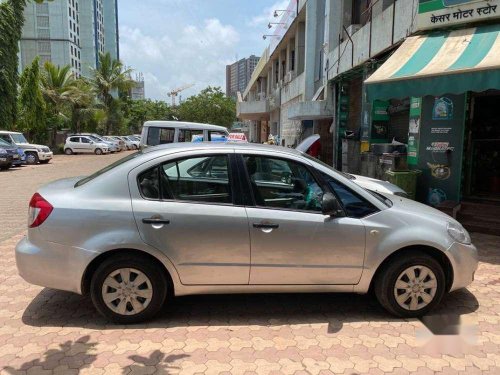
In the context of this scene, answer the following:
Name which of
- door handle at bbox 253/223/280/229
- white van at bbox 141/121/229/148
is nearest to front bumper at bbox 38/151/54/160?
white van at bbox 141/121/229/148

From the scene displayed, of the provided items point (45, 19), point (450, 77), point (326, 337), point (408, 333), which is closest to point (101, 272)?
point (326, 337)

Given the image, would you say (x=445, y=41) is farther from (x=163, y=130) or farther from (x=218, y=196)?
(x=163, y=130)

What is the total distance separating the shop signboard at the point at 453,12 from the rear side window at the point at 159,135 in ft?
24.7

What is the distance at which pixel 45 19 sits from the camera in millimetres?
87812

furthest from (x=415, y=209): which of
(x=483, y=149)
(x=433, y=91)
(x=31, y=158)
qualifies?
(x=31, y=158)

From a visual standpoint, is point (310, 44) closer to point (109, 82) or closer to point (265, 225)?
point (265, 225)

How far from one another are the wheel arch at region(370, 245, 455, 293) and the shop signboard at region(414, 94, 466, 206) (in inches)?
178

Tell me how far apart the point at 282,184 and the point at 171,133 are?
31.0 ft

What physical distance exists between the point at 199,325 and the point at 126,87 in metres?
43.3

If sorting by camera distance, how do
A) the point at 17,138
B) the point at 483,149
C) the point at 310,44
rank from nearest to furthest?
the point at 483,149
the point at 310,44
the point at 17,138

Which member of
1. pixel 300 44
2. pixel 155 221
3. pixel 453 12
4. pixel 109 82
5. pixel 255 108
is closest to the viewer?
pixel 155 221

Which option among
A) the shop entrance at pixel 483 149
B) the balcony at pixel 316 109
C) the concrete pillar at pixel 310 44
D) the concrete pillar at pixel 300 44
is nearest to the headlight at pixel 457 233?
the shop entrance at pixel 483 149

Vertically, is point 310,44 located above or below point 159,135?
above

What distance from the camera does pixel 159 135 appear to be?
12.6 m
